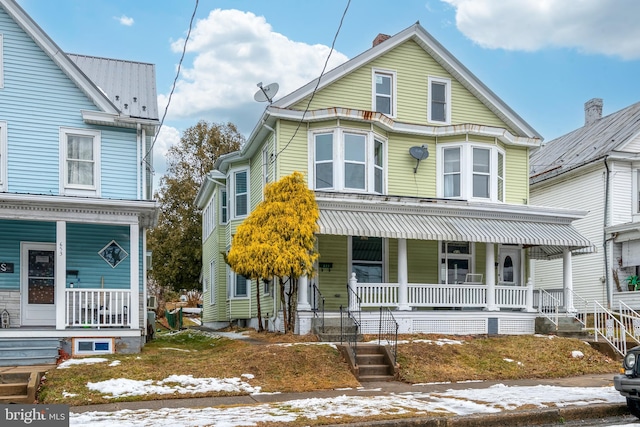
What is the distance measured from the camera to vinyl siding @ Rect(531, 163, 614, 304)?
24.0m

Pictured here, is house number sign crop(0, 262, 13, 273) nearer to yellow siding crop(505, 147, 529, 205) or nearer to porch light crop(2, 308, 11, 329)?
porch light crop(2, 308, 11, 329)

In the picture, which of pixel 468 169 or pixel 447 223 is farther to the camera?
pixel 468 169

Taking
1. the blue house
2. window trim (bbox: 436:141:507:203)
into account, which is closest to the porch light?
the blue house

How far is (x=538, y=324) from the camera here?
18.5 meters

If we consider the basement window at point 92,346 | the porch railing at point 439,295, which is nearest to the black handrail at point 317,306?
the porch railing at point 439,295

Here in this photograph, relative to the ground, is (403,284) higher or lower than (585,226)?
lower

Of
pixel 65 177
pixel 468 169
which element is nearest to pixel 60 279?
pixel 65 177

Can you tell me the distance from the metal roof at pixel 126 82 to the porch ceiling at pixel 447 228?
591cm

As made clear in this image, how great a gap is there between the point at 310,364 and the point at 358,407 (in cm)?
308

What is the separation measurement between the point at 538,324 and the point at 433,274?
11.4 ft

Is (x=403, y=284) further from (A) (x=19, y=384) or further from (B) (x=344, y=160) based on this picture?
(A) (x=19, y=384)

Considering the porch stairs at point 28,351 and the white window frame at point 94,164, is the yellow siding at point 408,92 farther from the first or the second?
the porch stairs at point 28,351

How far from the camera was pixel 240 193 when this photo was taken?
22672 mm

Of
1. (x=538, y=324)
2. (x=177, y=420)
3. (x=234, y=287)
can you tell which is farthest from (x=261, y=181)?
(x=177, y=420)
